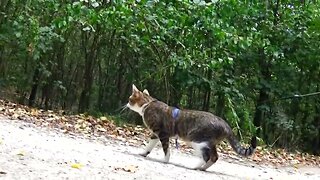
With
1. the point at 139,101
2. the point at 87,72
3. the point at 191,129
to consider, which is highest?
the point at 87,72

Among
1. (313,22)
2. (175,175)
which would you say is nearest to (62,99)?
(313,22)

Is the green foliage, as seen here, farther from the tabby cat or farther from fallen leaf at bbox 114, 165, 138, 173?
fallen leaf at bbox 114, 165, 138, 173

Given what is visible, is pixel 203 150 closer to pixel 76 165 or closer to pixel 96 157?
pixel 96 157

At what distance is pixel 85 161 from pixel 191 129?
1.82 meters

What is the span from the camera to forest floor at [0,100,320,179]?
261 inches

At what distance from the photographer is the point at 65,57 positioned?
16734 millimetres

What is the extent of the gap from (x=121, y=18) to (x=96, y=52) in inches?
245

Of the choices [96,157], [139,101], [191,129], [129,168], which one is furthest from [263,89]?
[129,168]

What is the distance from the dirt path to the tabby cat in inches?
11.6

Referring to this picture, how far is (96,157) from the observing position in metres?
7.70

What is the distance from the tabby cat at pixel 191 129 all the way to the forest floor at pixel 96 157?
0.32 metres

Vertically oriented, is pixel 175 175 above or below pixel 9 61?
below

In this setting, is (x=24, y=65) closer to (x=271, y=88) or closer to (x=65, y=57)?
(x=65, y=57)

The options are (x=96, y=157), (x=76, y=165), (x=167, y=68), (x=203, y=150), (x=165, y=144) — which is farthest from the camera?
(x=167, y=68)
